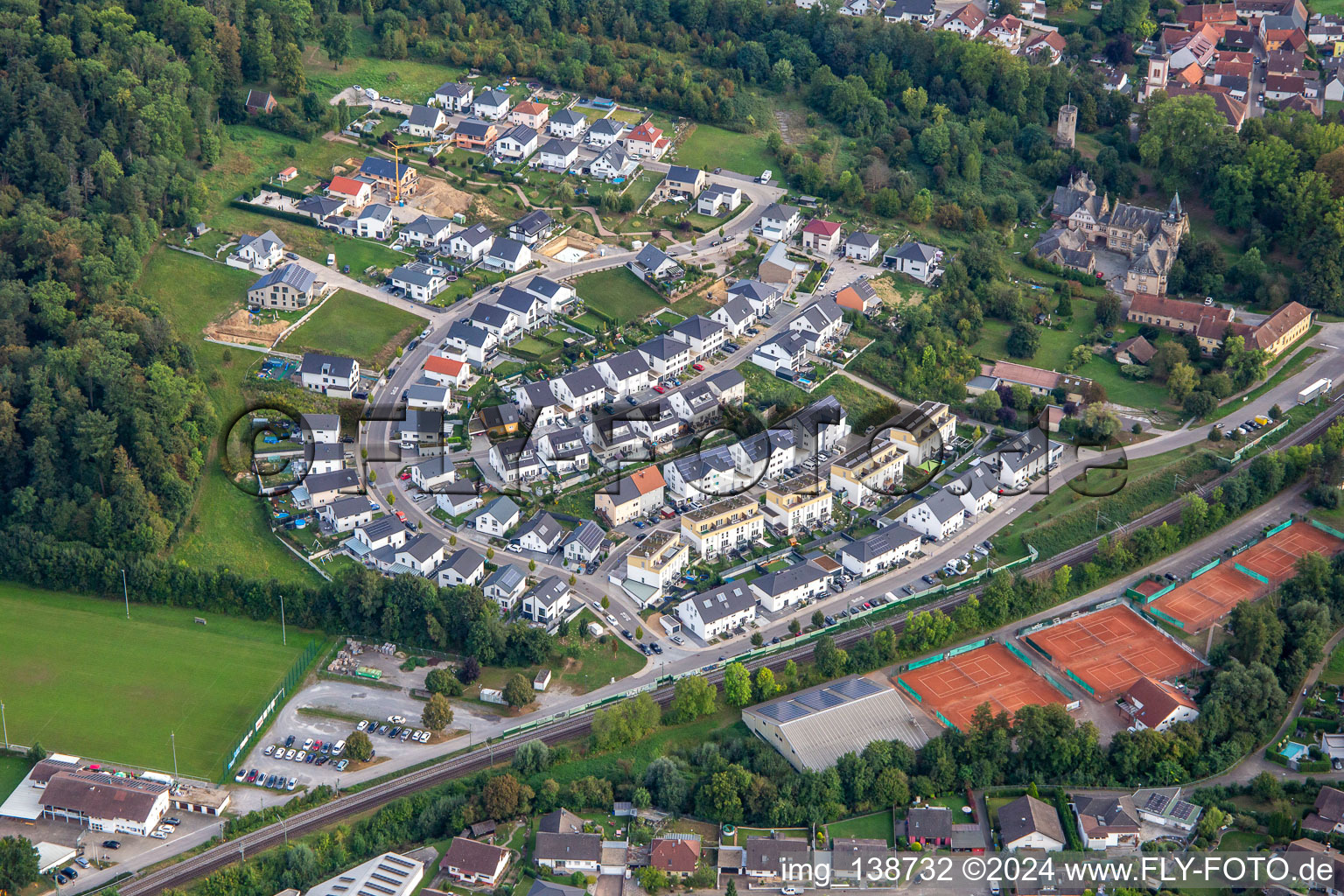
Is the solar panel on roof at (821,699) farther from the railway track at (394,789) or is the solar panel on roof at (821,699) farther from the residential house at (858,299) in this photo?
the residential house at (858,299)

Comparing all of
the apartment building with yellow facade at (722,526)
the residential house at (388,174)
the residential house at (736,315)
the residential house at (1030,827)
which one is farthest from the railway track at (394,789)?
the residential house at (388,174)

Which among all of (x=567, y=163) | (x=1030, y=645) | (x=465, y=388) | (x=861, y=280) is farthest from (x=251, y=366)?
(x=1030, y=645)

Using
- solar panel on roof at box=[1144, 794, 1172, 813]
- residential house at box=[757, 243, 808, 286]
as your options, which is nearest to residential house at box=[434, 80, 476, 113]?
residential house at box=[757, 243, 808, 286]

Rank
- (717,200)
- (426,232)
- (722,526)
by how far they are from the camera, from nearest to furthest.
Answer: (722,526) < (426,232) < (717,200)

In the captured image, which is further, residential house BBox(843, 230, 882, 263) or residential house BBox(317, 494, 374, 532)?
residential house BBox(843, 230, 882, 263)

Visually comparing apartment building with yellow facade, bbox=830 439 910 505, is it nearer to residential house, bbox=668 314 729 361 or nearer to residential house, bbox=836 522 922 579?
residential house, bbox=836 522 922 579

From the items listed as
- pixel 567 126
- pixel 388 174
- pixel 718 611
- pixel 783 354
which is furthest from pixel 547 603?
pixel 567 126

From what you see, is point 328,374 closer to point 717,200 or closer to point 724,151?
point 717,200
